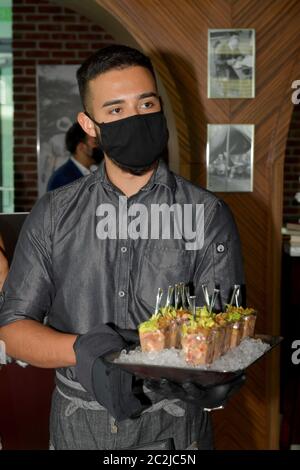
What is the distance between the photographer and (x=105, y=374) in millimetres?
1453

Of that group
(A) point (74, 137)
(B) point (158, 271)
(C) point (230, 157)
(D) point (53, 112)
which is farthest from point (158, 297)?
(D) point (53, 112)

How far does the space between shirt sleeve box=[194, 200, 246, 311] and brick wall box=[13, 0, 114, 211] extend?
16.6 ft

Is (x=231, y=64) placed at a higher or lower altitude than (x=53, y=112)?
lower

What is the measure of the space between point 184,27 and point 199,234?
2072mm

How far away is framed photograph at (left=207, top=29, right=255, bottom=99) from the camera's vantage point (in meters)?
3.47

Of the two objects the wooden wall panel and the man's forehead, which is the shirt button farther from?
the wooden wall panel

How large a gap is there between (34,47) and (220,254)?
210 inches

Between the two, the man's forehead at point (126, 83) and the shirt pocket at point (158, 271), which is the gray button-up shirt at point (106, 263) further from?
the man's forehead at point (126, 83)

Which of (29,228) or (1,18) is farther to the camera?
(1,18)

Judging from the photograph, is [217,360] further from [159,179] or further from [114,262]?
[159,179]

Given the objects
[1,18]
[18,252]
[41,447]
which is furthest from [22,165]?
[18,252]

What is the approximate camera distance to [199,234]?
1.67 m
